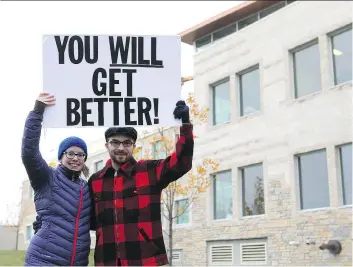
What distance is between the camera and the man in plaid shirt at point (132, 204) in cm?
359

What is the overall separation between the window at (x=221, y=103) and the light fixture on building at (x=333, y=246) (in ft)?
19.2

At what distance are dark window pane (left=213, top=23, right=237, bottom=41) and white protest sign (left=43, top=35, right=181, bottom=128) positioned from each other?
1621cm

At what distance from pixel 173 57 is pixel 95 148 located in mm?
23884

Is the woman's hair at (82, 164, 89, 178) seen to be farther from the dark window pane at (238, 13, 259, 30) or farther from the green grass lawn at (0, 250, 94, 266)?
the dark window pane at (238, 13, 259, 30)

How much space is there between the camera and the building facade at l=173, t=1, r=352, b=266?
15414 mm

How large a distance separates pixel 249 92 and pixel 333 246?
5948 mm

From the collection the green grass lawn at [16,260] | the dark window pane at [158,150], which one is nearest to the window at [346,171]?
the dark window pane at [158,150]

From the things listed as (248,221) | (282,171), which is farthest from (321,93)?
(248,221)

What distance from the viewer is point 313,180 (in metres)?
16.0

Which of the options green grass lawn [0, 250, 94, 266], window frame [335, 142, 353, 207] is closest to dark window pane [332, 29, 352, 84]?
window frame [335, 142, 353, 207]

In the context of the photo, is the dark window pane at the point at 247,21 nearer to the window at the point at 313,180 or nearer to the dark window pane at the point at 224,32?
the dark window pane at the point at 224,32

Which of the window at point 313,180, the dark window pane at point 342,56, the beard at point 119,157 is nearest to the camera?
the beard at point 119,157

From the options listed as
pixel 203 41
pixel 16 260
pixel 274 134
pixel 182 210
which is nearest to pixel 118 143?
pixel 16 260

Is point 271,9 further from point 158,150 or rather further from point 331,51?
point 158,150
